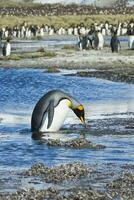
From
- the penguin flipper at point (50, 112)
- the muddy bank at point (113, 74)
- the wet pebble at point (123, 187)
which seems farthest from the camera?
the muddy bank at point (113, 74)

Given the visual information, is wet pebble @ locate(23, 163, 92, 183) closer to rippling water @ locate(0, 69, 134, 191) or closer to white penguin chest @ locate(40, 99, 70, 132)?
rippling water @ locate(0, 69, 134, 191)

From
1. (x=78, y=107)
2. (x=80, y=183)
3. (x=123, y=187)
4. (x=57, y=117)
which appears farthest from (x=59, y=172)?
(x=78, y=107)

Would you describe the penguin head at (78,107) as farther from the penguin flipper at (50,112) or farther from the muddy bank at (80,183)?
the muddy bank at (80,183)

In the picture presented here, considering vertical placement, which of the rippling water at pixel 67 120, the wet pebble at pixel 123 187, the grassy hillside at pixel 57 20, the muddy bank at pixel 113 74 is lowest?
the grassy hillside at pixel 57 20

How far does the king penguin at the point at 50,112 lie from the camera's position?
1359cm

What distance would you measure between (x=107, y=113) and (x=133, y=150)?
4.92 m

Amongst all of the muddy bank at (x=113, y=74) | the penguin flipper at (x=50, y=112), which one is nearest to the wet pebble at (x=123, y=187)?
the penguin flipper at (x=50, y=112)

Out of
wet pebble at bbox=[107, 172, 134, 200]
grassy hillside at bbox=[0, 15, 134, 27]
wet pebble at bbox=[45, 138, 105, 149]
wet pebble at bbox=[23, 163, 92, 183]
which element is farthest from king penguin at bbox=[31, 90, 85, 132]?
grassy hillside at bbox=[0, 15, 134, 27]

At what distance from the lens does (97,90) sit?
72.9ft

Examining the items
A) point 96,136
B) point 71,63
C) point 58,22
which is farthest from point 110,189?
point 58,22

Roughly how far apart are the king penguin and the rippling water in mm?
205

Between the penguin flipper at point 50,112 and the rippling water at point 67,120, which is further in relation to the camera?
the penguin flipper at point 50,112

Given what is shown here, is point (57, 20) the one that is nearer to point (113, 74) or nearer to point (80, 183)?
point (113, 74)

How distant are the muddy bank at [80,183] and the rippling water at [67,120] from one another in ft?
1.65
